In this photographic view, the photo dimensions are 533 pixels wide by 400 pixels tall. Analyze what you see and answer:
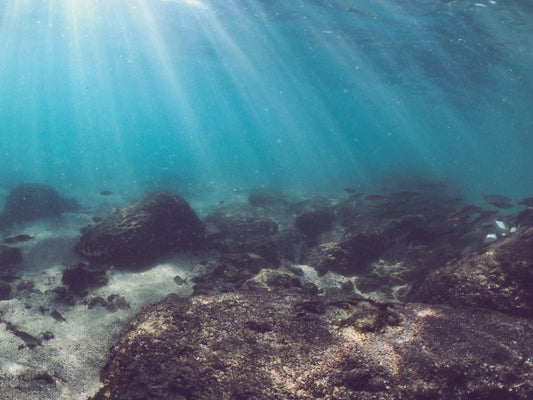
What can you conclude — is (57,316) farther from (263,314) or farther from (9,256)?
(263,314)

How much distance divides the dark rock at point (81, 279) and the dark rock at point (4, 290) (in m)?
1.11

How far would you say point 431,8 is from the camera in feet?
59.6

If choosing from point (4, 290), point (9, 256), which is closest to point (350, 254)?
point (4, 290)

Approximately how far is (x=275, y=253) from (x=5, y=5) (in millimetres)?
32079

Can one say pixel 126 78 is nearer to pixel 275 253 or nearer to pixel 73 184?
pixel 73 184

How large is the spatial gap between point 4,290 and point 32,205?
41.8 feet

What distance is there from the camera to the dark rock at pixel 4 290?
707 centimetres

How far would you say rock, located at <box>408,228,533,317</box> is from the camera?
435cm

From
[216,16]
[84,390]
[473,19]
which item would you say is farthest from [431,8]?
[84,390]

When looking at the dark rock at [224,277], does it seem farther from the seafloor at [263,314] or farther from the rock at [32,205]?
the rock at [32,205]

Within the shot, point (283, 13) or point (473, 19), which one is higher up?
point (283, 13)

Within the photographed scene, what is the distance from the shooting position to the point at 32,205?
17375mm

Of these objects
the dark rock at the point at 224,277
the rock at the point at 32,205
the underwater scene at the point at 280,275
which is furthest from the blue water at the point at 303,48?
the dark rock at the point at 224,277

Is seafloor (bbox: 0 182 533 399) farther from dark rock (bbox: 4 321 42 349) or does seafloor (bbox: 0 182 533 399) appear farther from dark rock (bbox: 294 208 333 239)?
dark rock (bbox: 294 208 333 239)
